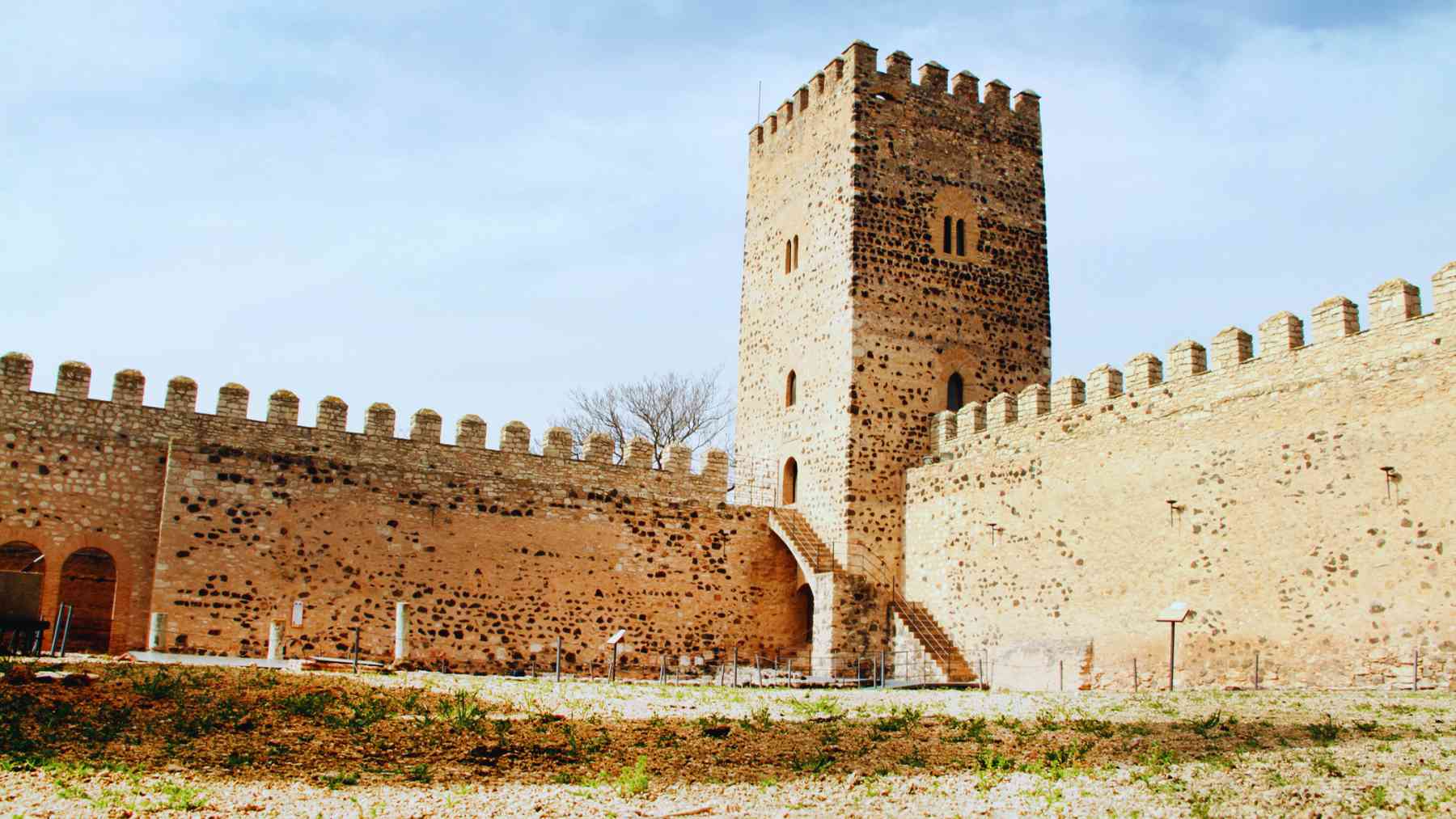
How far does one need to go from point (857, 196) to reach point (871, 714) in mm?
12085

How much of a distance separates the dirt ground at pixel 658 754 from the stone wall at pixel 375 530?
22.2ft

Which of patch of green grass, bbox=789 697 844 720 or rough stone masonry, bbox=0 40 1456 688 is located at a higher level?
rough stone masonry, bbox=0 40 1456 688

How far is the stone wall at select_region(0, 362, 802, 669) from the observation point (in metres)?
17.2

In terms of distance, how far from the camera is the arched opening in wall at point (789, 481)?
22.1m

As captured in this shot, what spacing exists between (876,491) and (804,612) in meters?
2.85

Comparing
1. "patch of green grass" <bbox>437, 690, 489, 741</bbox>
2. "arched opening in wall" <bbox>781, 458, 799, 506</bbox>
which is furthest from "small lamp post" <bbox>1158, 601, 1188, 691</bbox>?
"arched opening in wall" <bbox>781, 458, 799, 506</bbox>

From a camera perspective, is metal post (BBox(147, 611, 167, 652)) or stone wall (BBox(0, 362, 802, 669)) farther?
stone wall (BBox(0, 362, 802, 669))

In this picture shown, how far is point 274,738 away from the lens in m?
8.06

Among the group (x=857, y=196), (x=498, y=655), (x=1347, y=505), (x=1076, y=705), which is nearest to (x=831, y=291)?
(x=857, y=196)

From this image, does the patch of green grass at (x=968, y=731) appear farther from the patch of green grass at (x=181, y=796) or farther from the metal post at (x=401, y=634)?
the metal post at (x=401, y=634)

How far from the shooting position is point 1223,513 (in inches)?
602

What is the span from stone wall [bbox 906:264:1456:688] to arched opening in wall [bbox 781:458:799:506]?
2654 mm

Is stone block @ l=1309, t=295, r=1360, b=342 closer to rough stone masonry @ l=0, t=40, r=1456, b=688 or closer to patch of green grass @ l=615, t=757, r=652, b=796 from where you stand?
rough stone masonry @ l=0, t=40, r=1456, b=688

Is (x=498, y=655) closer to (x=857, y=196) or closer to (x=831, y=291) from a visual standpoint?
(x=831, y=291)
